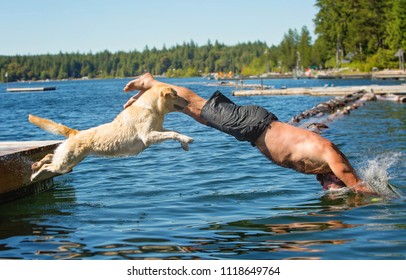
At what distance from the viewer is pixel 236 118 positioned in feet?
28.2

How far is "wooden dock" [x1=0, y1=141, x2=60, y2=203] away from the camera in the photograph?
1007 cm

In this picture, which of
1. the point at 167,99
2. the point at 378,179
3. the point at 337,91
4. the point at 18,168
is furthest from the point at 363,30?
the point at 167,99

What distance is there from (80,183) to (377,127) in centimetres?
1286

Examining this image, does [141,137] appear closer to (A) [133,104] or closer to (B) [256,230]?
(A) [133,104]

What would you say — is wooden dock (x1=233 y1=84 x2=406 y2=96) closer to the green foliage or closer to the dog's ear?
the dog's ear

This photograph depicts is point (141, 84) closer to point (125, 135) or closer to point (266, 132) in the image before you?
point (125, 135)

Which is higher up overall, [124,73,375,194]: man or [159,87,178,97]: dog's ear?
[159,87,178,97]: dog's ear

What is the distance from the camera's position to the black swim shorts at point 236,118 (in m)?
8.62

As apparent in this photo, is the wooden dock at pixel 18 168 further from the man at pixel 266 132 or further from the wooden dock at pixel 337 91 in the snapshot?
the wooden dock at pixel 337 91

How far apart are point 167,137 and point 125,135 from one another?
566mm

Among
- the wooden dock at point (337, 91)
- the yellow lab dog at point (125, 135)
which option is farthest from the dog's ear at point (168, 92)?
the wooden dock at point (337, 91)

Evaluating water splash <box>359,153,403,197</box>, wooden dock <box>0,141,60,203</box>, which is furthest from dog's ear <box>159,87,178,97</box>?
water splash <box>359,153,403,197</box>

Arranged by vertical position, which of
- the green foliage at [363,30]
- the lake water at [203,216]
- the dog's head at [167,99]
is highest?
the green foliage at [363,30]

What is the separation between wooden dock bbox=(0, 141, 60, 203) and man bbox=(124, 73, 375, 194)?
2671mm
